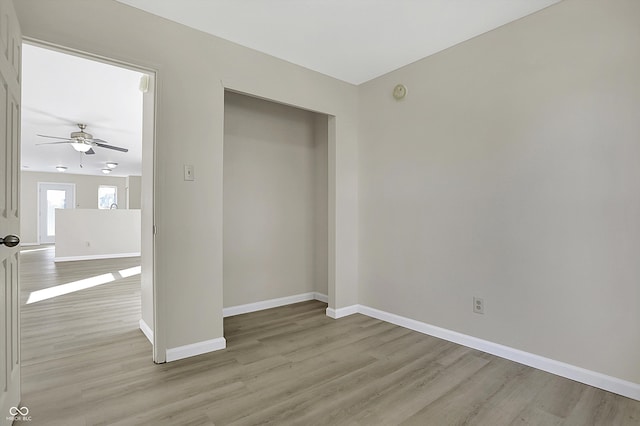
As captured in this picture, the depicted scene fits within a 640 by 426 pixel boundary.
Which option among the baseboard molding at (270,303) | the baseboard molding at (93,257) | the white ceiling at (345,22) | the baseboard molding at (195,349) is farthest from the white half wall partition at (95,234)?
the white ceiling at (345,22)

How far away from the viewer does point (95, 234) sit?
787 centimetres

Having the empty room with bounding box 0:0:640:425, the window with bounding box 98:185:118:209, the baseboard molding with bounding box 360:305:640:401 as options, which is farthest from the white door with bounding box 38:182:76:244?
the baseboard molding with bounding box 360:305:640:401

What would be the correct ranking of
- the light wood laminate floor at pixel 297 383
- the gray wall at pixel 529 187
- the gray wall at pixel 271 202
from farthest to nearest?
the gray wall at pixel 271 202
the gray wall at pixel 529 187
the light wood laminate floor at pixel 297 383

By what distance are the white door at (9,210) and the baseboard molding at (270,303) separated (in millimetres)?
1804

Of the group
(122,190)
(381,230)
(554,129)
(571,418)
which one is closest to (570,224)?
(554,129)

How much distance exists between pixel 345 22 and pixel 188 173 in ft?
5.42

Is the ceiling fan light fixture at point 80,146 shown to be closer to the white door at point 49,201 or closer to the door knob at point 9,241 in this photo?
the door knob at point 9,241

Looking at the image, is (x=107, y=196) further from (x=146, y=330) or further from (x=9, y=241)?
(x=9, y=241)

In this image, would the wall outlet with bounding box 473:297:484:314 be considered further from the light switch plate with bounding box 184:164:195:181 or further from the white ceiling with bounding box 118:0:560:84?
the light switch plate with bounding box 184:164:195:181

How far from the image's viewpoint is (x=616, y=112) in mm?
1998

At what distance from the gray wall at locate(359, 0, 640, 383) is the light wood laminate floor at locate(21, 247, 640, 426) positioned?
38 cm

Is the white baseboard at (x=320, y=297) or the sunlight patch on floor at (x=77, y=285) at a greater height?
the white baseboard at (x=320, y=297)

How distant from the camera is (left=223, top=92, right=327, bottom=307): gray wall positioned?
3.54m

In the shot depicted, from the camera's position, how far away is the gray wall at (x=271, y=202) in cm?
354
